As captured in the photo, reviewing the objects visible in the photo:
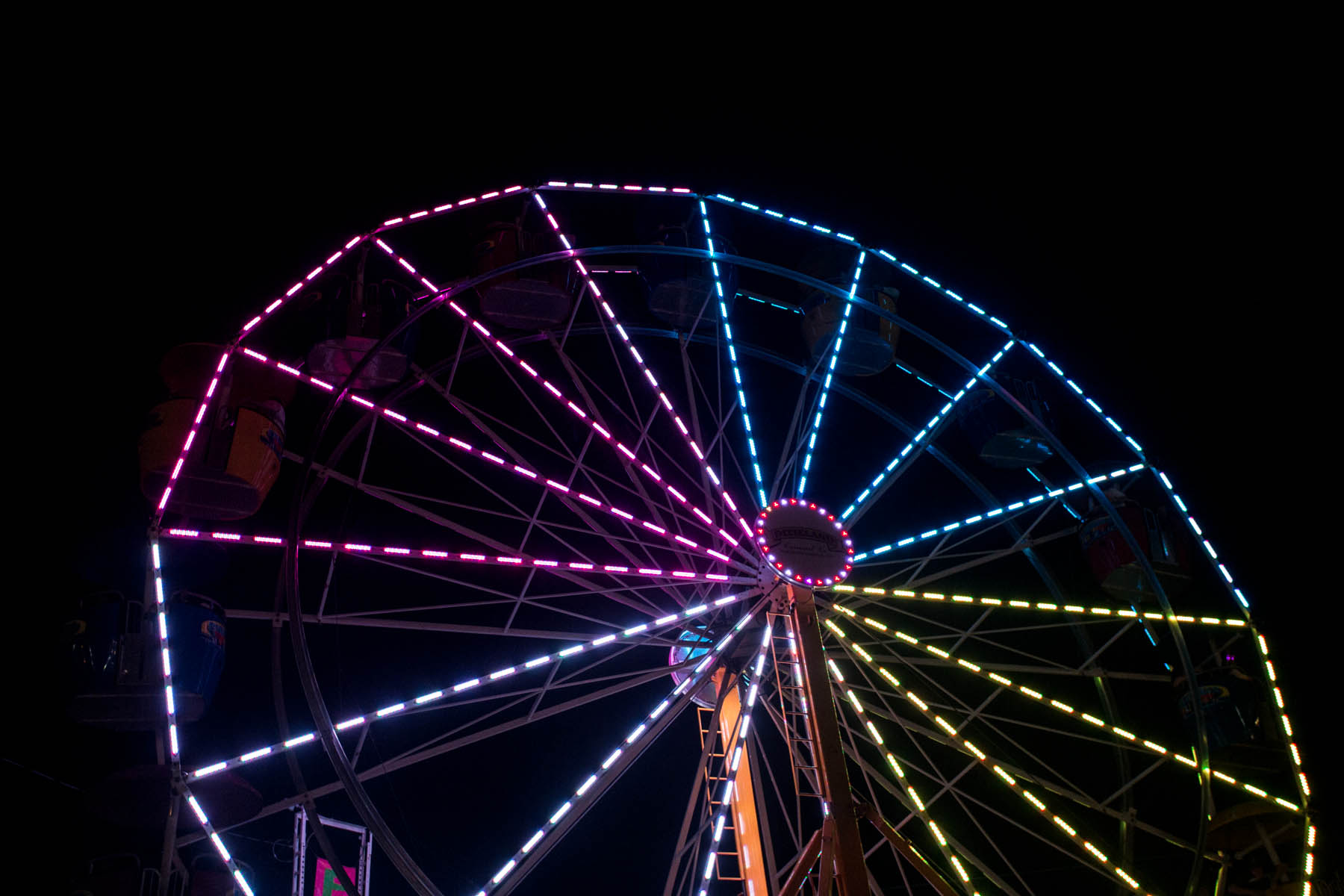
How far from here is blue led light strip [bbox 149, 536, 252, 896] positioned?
5410 millimetres

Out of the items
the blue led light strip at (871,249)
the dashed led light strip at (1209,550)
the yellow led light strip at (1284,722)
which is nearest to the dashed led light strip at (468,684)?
the blue led light strip at (871,249)

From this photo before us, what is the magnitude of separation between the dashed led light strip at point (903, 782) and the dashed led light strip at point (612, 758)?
74cm

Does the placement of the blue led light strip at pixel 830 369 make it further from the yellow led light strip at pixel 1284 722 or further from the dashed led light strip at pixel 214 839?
the dashed led light strip at pixel 214 839

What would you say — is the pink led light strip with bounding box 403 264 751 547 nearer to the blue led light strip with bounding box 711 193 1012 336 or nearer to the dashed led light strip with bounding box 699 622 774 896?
the dashed led light strip with bounding box 699 622 774 896

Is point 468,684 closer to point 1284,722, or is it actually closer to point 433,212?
point 433,212

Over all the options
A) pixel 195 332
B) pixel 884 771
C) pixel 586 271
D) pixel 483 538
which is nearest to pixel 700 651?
pixel 483 538

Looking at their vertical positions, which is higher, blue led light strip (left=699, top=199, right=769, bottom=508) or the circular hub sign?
Answer: blue led light strip (left=699, top=199, right=769, bottom=508)

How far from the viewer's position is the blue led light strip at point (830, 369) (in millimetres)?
8180

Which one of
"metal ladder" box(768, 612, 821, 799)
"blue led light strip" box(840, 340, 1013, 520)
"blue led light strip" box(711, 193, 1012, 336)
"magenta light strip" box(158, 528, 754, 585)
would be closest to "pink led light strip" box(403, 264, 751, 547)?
"magenta light strip" box(158, 528, 754, 585)

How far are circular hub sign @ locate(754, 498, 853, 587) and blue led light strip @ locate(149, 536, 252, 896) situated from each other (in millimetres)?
3743

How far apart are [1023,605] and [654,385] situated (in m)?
3.15

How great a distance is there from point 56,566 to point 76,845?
1.90m

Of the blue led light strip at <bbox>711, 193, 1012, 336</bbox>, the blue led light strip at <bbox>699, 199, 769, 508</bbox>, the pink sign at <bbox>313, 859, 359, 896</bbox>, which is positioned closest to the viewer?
the blue led light strip at <bbox>699, 199, 769, 508</bbox>

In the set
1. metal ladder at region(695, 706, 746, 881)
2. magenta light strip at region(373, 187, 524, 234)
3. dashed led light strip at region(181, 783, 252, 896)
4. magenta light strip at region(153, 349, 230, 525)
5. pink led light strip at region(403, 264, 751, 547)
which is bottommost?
dashed led light strip at region(181, 783, 252, 896)
